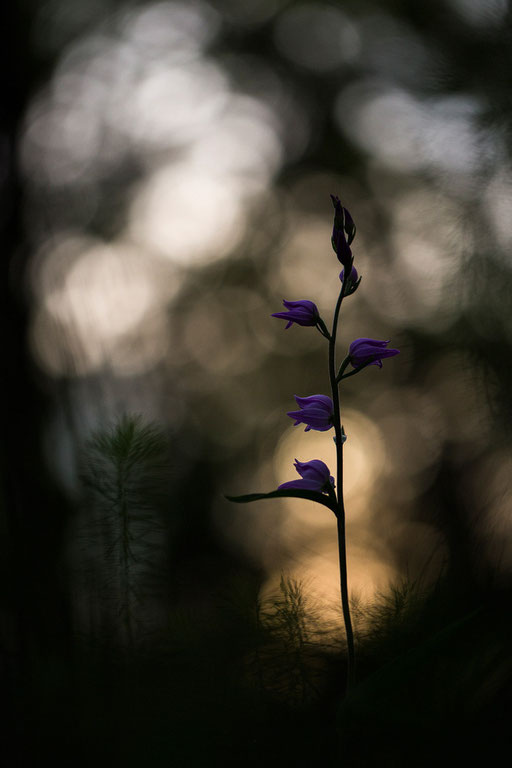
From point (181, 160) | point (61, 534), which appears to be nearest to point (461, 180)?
point (61, 534)

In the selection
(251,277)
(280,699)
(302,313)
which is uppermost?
(251,277)

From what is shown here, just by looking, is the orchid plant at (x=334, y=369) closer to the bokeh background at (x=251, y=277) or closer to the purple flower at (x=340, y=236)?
the purple flower at (x=340, y=236)

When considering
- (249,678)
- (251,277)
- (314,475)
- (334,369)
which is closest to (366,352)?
(334,369)

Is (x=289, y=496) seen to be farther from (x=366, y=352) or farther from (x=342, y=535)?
(x=366, y=352)

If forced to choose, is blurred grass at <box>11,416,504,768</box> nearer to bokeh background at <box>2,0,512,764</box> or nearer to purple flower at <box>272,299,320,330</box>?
bokeh background at <box>2,0,512,764</box>

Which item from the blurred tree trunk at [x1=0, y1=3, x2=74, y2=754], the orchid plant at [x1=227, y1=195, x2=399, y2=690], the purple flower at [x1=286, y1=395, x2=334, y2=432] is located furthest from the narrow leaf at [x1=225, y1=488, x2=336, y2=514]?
the blurred tree trunk at [x1=0, y1=3, x2=74, y2=754]

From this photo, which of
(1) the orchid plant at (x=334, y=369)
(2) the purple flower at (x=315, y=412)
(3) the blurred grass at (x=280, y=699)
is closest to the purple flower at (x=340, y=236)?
(1) the orchid plant at (x=334, y=369)

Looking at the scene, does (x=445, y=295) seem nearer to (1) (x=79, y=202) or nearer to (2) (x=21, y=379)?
(2) (x=21, y=379)
